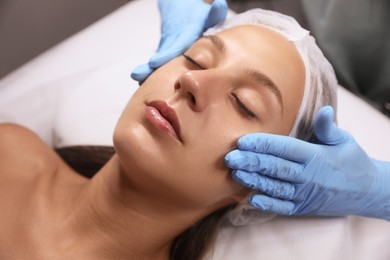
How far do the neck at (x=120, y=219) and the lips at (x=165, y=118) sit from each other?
0.60 ft

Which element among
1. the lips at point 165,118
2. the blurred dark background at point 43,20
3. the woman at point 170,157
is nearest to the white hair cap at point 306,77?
the woman at point 170,157

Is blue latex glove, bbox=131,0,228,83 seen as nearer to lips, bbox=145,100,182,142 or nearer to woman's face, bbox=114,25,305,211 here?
woman's face, bbox=114,25,305,211

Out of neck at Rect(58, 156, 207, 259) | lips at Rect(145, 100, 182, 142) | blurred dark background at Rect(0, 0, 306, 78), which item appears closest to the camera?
lips at Rect(145, 100, 182, 142)

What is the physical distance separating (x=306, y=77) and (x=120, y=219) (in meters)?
0.54

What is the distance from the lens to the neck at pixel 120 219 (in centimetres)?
101

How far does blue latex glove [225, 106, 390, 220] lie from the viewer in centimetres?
93

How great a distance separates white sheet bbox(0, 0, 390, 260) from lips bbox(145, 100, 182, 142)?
1.44ft

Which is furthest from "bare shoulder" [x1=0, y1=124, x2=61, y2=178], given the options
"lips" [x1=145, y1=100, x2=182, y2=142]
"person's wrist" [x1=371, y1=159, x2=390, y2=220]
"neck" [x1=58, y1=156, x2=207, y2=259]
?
"person's wrist" [x1=371, y1=159, x2=390, y2=220]

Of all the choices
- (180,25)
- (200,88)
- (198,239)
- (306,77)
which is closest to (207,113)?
(200,88)

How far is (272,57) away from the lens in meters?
0.97

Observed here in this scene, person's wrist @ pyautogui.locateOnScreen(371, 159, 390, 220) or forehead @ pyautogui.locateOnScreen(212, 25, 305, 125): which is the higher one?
forehead @ pyautogui.locateOnScreen(212, 25, 305, 125)

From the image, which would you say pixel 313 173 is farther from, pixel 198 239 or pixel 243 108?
pixel 198 239

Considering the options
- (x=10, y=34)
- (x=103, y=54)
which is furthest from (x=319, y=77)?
(x=10, y=34)

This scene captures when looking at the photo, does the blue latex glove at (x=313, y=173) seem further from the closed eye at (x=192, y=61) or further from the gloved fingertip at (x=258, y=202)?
the closed eye at (x=192, y=61)
